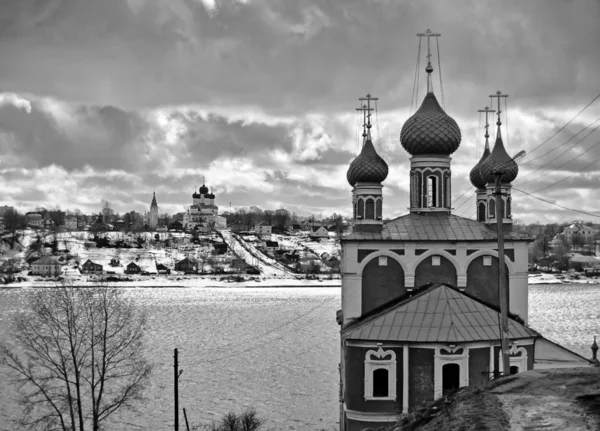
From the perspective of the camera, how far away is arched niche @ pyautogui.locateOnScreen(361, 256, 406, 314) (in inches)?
779

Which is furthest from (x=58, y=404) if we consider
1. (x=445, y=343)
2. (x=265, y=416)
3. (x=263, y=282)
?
(x=263, y=282)

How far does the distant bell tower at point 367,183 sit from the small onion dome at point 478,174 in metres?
3.90

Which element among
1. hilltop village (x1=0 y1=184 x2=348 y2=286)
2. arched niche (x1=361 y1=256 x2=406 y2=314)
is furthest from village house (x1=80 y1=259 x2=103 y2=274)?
arched niche (x1=361 y1=256 x2=406 y2=314)

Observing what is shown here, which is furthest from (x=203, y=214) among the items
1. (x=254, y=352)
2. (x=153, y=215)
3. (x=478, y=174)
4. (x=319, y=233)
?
(x=478, y=174)

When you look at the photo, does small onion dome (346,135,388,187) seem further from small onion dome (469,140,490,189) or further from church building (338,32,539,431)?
small onion dome (469,140,490,189)

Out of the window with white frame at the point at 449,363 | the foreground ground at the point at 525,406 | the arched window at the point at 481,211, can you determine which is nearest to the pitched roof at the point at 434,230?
the arched window at the point at 481,211

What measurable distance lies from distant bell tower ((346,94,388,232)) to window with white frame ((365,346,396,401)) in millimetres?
4694

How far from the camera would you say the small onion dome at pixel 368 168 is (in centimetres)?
2195

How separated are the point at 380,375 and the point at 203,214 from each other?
163 meters

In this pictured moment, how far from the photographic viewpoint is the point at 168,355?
37.0m

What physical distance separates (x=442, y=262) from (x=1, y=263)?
111 meters

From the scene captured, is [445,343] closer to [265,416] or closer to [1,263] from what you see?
[265,416]

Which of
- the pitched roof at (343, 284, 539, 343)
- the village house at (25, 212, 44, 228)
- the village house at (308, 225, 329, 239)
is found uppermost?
the village house at (25, 212, 44, 228)

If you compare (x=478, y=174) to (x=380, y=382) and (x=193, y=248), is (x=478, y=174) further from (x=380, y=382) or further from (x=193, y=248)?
(x=193, y=248)
